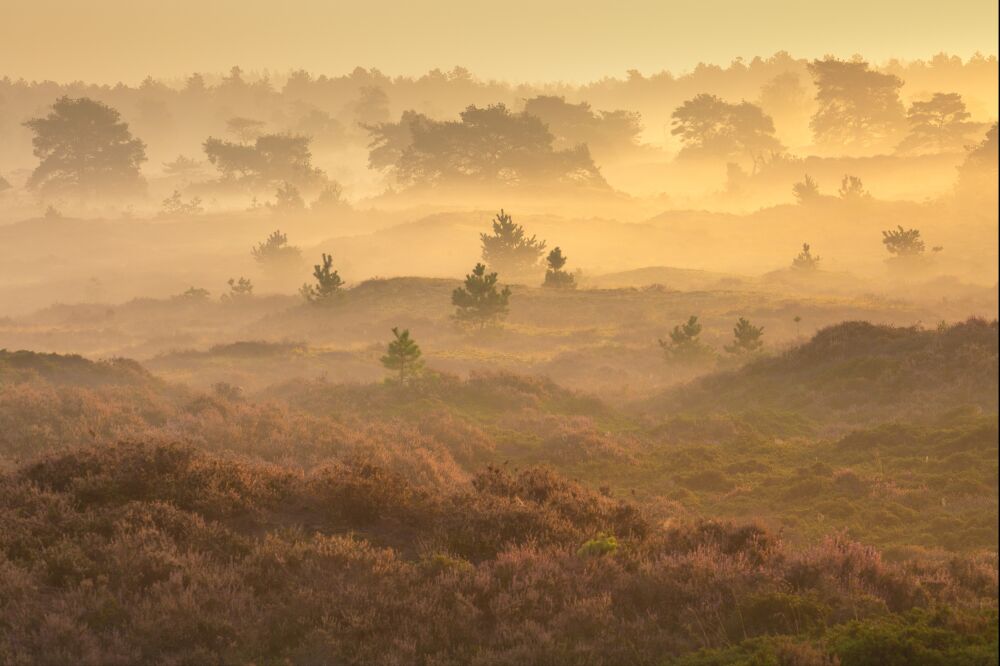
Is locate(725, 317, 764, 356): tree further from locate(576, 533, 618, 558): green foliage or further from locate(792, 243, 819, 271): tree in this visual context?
locate(792, 243, 819, 271): tree

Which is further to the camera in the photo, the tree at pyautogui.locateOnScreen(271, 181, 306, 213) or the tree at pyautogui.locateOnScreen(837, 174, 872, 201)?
the tree at pyautogui.locateOnScreen(271, 181, 306, 213)

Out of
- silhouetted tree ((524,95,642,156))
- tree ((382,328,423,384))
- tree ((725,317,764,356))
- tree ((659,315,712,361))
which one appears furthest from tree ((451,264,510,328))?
silhouetted tree ((524,95,642,156))

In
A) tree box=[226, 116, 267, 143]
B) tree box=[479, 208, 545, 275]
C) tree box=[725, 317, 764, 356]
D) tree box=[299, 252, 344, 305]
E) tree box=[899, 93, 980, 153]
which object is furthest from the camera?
tree box=[226, 116, 267, 143]

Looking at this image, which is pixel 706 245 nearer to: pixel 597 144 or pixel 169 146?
pixel 597 144

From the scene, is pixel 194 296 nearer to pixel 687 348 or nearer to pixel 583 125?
pixel 687 348

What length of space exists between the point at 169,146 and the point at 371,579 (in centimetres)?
14652

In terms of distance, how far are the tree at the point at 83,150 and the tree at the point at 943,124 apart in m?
90.5

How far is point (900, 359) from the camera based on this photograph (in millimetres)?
18312

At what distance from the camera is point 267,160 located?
8925 cm

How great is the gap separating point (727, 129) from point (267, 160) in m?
58.6

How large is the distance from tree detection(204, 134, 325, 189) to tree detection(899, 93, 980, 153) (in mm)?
70702

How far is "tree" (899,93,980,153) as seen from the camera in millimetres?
74938

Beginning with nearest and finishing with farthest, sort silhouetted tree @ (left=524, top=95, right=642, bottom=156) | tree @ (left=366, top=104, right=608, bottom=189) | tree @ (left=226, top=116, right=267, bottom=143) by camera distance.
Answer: tree @ (left=366, top=104, right=608, bottom=189) → silhouetted tree @ (left=524, top=95, right=642, bottom=156) → tree @ (left=226, top=116, right=267, bottom=143)

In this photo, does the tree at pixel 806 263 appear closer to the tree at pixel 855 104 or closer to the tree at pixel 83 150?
the tree at pixel 855 104
